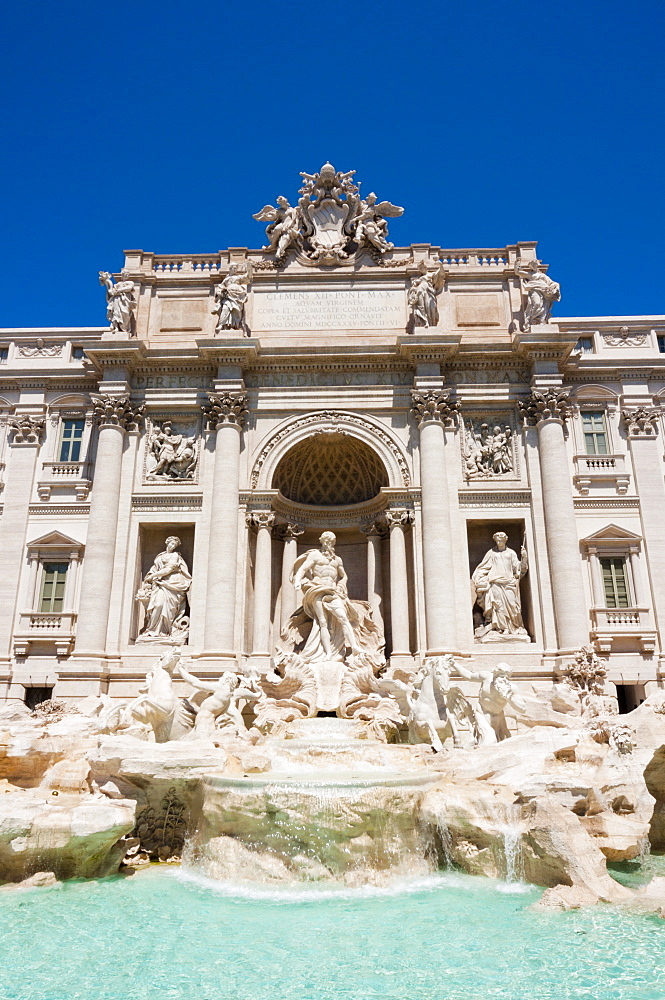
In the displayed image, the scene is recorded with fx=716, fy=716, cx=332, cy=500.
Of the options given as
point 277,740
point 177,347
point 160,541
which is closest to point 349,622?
point 277,740

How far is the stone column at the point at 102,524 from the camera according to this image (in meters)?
20.5

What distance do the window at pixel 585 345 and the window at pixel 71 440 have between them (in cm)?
1688

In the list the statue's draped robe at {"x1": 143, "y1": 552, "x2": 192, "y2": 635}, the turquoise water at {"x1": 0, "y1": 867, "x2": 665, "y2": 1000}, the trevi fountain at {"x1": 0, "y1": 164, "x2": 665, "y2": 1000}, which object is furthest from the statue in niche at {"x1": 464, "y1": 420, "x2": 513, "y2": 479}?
the turquoise water at {"x1": 0, "y1": 867, "x2": 665, "y2": 1000}

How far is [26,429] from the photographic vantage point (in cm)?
2353

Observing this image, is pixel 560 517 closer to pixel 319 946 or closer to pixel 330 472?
pixel 330 472

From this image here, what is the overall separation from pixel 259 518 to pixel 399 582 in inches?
183

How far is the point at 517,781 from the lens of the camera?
482 inches

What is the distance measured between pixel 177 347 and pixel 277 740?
526 inches

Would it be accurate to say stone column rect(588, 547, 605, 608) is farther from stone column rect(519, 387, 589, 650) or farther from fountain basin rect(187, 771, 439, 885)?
fountain basin rect(187, 771, 439, 885)

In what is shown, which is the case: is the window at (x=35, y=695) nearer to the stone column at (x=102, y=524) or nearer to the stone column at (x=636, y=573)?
the stone column at (x=102, y=524)

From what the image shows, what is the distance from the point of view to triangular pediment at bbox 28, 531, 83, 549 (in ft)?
72.7

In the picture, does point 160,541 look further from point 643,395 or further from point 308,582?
point 643,395

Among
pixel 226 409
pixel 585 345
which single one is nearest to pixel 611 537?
pixel 585 345

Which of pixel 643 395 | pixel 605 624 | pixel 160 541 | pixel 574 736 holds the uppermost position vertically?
pixel 643 395
